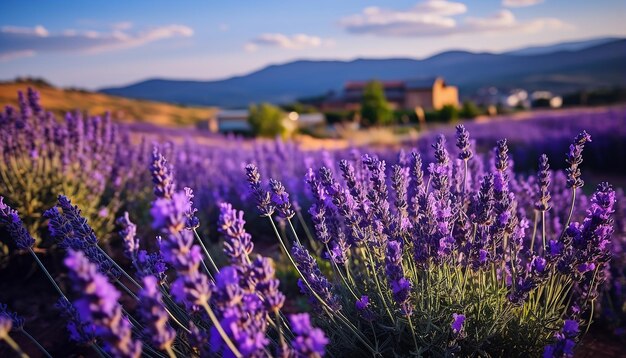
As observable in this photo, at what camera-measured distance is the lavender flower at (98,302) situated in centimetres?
94

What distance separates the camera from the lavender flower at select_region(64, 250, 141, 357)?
938 mm

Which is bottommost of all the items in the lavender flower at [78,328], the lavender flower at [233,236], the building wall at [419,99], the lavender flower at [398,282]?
the lavender flower at [78,328]

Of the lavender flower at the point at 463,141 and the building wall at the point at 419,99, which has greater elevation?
the building wall at the point at 419,99

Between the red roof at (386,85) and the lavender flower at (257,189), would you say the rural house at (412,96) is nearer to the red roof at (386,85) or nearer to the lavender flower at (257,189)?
the red roof at (386,85)

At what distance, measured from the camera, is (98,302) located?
98 centimetres

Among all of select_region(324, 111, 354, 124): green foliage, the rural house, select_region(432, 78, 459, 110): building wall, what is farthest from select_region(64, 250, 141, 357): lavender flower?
select_region(432, 78, 459, 110): building wall

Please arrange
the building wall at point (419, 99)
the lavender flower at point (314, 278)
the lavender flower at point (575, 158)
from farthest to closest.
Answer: the building wall at point (419, 99)
the lavender flower at point (575, 158)
the lavender flower at point (314, 278)

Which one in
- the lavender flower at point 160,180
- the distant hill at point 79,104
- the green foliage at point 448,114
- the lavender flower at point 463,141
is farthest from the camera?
the green foliage at point 448,114

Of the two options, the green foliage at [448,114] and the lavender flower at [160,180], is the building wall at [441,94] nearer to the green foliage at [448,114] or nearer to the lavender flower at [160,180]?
the green foliage at [448,114]

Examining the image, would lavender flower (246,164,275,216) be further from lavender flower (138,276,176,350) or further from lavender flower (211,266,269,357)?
lavender flower (138,276,176,350)

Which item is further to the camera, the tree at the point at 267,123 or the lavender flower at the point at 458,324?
the tree at the point at 267,123

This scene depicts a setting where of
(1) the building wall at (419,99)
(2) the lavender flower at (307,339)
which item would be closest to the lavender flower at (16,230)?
(2) the lavender flower at (307,339)

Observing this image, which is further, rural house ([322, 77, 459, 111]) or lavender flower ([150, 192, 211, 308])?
rural house ([322, 77, 459, 111])

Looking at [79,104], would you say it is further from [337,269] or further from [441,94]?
[441,94]
